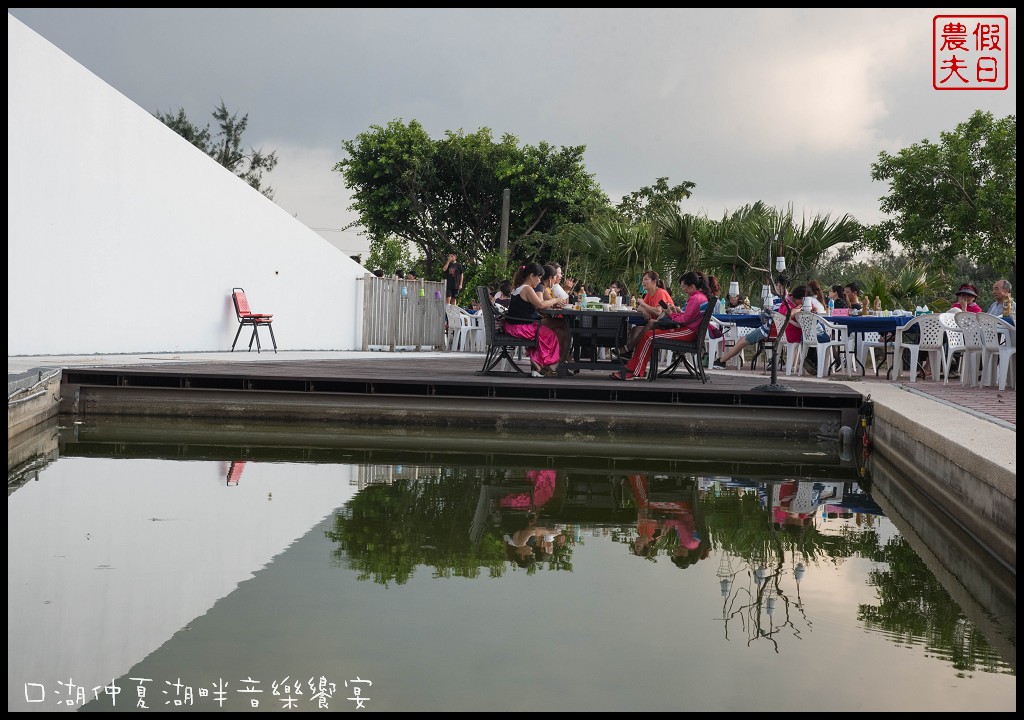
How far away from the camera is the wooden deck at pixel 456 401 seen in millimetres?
7848

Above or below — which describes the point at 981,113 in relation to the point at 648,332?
above

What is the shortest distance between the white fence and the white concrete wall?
2427mm

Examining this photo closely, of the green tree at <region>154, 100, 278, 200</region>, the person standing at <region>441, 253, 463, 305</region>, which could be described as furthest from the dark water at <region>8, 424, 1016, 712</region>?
the green tree at <region>154, 100, 278, 200</region>

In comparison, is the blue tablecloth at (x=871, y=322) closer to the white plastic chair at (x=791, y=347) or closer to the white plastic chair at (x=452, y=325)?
the white plastic chair at (x=791, y=347)

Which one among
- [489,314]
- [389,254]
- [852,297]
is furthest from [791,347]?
[389,254]

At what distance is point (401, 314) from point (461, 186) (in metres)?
10.9

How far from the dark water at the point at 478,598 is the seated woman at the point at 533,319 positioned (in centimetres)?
338

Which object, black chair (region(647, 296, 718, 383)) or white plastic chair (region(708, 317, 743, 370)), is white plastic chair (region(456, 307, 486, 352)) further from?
black chair (region(647, 296, 718, 383))

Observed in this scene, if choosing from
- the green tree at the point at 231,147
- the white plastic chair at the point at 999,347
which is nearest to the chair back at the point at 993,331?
the white plastic chair at the point at 999,347

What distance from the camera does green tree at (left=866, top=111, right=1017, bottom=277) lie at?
1922cm

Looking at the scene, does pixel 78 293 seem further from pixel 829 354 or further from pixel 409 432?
pixel 829 354

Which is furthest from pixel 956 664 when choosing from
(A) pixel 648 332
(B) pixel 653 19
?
(B) pixel 653 19

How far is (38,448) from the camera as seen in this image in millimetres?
6383

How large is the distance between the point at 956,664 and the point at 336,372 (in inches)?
276
